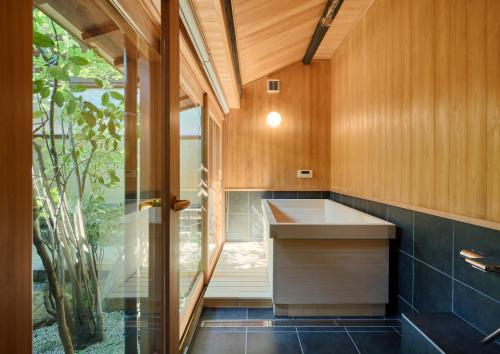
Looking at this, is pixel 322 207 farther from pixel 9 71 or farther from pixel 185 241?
pixel 9 71

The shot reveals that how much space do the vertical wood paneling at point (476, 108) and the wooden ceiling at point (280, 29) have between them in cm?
148

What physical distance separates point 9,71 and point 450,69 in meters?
1.98

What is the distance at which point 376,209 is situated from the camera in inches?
104

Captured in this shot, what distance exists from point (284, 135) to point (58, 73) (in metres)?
3.92

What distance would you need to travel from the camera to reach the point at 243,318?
229cm

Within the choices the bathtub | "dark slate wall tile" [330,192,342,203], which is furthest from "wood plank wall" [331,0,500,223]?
"dark slate wall tile" [330,192,342,203]

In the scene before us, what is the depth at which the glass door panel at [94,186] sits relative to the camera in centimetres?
59

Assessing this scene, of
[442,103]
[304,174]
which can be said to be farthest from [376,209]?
[304,174]

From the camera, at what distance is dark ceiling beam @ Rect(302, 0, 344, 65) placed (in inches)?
107

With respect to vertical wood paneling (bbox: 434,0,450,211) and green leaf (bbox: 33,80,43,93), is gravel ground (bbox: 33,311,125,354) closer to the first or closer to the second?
green leaf (bbox: 33,80,43,93)

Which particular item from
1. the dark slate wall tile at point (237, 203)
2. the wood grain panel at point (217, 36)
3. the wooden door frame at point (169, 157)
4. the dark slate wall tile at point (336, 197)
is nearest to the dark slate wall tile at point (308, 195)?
the dark slate wall tile at point (336, 197)

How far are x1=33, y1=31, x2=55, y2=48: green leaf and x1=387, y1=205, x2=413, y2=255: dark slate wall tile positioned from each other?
2.18 metres

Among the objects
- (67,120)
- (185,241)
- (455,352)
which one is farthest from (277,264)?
(67,120)

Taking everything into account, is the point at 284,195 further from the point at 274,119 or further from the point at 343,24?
the point at 343,24
